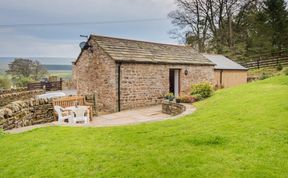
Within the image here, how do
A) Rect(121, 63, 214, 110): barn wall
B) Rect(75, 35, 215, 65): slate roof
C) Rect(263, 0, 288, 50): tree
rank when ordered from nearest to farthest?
Rect(121, 63, 214, 110): barn wall < Rect(75, 35, 215, 65): slate roof < Rect(263, 0, 288, 50): tree

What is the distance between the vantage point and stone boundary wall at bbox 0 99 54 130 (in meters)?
8.62

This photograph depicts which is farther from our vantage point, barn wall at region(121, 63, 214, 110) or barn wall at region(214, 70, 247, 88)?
barn wall at region(214, 70, 247, 88)

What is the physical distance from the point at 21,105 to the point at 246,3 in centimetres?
3612

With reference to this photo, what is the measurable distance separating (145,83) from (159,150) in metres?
11.2

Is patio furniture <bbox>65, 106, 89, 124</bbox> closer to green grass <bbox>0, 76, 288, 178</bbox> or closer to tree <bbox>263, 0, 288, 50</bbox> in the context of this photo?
green grass <bbox>0, 76, 288, 178</bbox>

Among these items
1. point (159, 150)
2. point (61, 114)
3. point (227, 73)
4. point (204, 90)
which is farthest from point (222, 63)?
point (159, 150)

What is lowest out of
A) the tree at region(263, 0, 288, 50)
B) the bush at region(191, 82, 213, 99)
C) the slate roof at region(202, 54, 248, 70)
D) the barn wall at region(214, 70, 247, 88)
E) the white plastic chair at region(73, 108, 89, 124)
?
the white plastic chair at region(73, 108, 89, 124)

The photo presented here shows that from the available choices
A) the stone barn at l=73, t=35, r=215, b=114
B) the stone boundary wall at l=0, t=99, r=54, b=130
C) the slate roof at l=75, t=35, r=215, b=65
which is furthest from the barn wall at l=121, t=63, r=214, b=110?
the stone boundary wall at l=0, t=99, r=54, b=130

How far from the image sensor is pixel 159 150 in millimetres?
5520

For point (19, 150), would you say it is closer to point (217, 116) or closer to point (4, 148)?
point (4, 148)

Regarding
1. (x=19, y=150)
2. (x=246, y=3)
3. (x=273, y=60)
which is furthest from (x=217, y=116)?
(x=246, y=3)

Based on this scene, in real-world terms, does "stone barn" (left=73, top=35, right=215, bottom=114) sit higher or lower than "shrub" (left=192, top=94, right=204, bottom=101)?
higher

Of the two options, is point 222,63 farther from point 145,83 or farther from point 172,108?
point 172,108

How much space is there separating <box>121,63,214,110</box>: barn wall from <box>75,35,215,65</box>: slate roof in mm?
445
